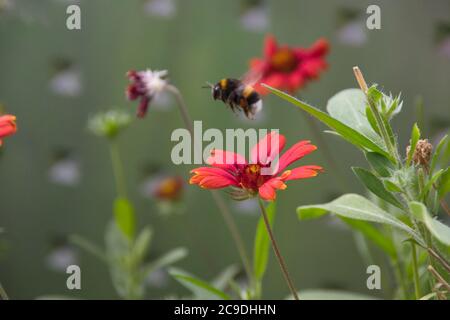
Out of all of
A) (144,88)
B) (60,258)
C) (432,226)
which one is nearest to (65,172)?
(60,258)

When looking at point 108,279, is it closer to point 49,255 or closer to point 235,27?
point 49,255

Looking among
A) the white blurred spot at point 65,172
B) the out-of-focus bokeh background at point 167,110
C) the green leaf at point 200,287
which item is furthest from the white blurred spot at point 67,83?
the green leaf at point 200,287

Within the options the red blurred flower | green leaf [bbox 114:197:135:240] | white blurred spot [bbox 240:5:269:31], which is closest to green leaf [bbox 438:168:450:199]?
green leaf [bbox 114:197:135:240]

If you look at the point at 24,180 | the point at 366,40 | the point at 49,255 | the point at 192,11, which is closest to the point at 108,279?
the point at 49,255

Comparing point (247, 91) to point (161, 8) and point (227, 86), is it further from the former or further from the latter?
point (161, 8)

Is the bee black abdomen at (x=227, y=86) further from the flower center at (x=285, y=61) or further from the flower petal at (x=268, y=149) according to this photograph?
the flower center at (x=285, y=61)
